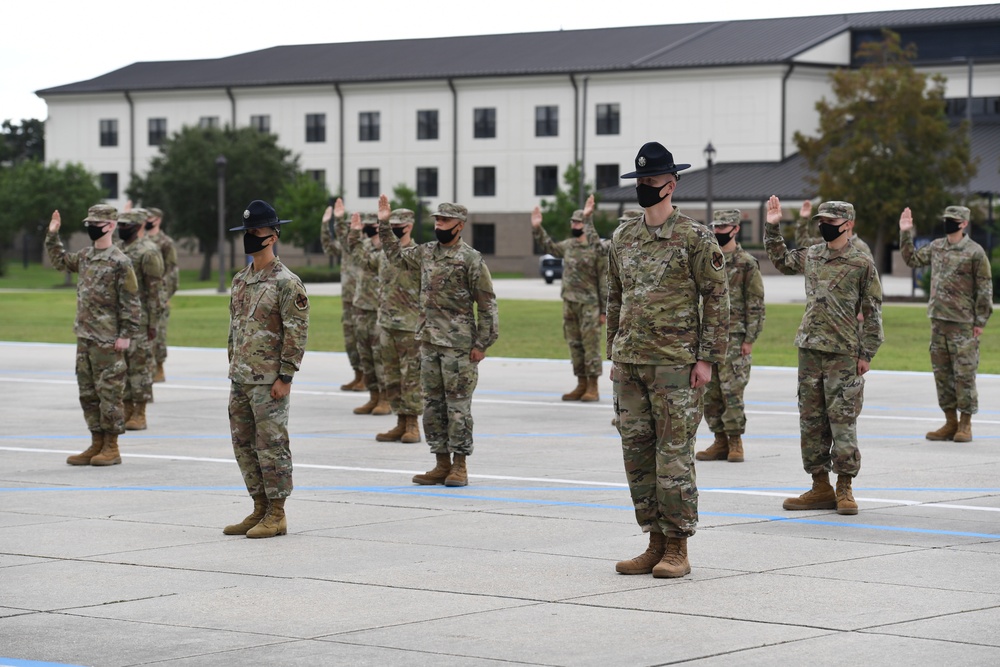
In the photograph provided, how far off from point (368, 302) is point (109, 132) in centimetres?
7776

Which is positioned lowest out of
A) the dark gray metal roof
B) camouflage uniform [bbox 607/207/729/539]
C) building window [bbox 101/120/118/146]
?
camouflage uniform [bbox 607/207/729/539]

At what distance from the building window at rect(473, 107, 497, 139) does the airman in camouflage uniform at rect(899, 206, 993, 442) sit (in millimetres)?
69426

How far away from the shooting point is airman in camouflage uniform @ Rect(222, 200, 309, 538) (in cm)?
1031

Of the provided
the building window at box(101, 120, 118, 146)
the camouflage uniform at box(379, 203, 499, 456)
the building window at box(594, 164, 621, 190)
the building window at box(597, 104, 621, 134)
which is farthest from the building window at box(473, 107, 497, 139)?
the camouflage uniform at box(379, 203, 499, 456)

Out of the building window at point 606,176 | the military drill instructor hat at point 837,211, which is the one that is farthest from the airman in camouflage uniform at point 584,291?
the building window at point 606,176

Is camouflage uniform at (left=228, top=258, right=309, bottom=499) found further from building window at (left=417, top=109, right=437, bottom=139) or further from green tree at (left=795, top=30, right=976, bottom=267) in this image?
building window at (left=417, top=109, right=437, bottom=139)

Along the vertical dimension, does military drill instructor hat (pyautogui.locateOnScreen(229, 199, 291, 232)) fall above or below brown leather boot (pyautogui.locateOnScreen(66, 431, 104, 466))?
above

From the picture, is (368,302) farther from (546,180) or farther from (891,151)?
(546,180)

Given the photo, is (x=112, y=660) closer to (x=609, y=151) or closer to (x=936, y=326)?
(x=936, y=326)

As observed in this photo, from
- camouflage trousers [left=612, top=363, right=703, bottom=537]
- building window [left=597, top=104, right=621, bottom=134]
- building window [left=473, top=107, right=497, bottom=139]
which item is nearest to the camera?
camouflage trousers [left=612, top=363, right=703, bottom=537]

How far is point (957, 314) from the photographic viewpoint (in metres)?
15.5

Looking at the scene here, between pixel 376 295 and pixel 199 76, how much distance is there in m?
76.0

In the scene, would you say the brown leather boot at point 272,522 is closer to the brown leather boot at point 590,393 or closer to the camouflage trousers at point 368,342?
the camouflage trousers at point 368,342

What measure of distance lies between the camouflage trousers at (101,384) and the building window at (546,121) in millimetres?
70215
